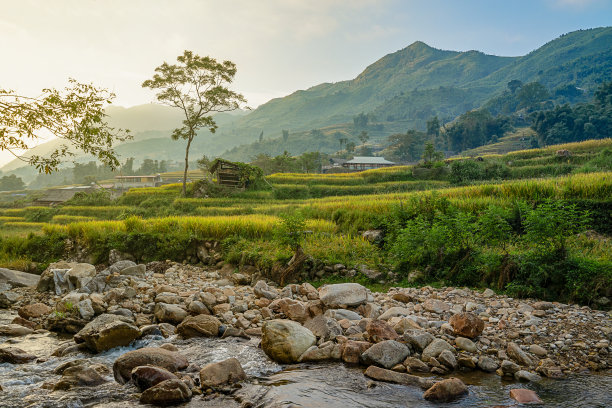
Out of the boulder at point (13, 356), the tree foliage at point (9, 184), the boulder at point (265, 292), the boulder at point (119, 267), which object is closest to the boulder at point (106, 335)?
the boulder at point (13, 356)

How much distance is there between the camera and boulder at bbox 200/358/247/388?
15.6ft

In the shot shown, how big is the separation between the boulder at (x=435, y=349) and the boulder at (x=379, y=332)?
1.83ft

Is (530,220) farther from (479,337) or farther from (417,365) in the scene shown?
(417,365)

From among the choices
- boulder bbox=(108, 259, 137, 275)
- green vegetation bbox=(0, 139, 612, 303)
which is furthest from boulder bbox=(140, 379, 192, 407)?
boulder bbox=(108, 259, 137, 275)

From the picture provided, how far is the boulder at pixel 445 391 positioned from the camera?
439 cm

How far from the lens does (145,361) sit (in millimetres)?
5121

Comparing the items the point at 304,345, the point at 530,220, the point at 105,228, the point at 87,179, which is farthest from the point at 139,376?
the point at 87,179

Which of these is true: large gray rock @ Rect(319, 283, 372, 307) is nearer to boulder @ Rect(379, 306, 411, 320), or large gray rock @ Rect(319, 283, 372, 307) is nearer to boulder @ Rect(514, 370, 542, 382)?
boulder @ Rect(379, 306, 411, 320)

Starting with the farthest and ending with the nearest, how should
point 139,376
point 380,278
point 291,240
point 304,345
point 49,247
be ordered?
point 49,247 → point 291,240 → point 380,278 → point 304,345 → point 139,376

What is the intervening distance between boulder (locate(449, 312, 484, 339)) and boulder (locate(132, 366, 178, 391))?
13.9 feet

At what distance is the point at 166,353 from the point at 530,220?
24.1ft

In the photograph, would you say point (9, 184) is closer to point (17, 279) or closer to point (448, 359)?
point (17, 279)

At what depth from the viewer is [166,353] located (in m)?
5.34

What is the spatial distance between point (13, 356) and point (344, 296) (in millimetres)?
5537
